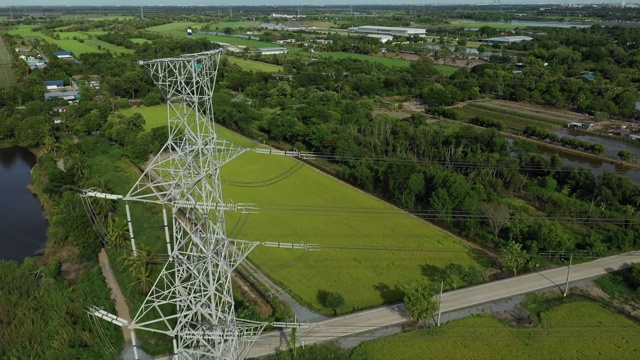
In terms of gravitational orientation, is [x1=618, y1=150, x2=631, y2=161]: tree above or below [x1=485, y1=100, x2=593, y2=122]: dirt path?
below

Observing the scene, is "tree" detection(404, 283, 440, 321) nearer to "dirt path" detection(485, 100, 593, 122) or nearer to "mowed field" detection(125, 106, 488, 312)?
"mowed field" detection(125, 106, 488, 312)

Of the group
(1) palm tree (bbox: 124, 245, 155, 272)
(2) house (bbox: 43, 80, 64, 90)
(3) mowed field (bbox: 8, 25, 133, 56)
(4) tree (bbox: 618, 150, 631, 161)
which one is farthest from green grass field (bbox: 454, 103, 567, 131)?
(3) mowed field (bbox: 8, 25, 133, 56)

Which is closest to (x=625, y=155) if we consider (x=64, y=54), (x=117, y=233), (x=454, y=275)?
(x=454, y=275)

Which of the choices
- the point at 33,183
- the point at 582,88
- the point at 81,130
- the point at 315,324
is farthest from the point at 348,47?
the point at 315,324

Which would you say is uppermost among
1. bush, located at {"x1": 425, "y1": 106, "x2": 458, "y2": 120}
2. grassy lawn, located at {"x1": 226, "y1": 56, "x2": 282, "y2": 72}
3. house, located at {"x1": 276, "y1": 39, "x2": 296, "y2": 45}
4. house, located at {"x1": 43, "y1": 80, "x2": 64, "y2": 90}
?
house, located at {"x1": 276, "y1": 39, "x2": 296, "y2": 45}

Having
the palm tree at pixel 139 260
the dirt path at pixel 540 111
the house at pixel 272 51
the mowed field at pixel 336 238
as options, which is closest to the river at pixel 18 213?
the palm tree at pixel 139 260

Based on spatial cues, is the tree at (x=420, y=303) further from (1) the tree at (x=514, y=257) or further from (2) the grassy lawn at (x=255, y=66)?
(2) the grassy lawn at (x=255, y=66)

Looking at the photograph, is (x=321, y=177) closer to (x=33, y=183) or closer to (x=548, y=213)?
(x=548, y=213)

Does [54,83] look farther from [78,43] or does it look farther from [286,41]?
[286,41]
